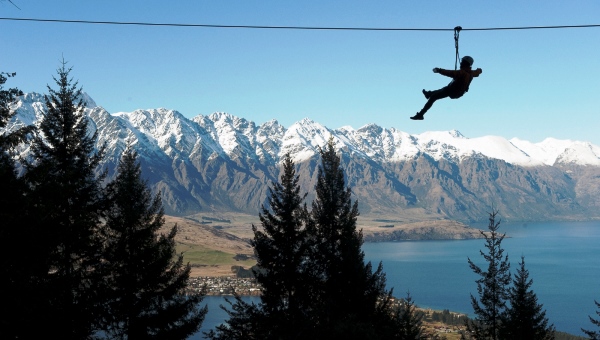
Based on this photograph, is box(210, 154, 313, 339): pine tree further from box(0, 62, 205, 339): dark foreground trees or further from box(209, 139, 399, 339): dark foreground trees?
box(0, 62, 205, 339): dark foreground trees

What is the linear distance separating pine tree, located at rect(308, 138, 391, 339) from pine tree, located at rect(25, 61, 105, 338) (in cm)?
982

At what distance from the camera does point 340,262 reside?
25.7 meters

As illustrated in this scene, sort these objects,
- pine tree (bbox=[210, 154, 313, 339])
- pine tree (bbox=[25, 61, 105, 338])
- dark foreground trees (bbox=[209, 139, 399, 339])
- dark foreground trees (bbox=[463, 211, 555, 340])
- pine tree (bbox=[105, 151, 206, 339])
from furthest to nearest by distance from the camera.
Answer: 1. dark foreground trees (bbox=[463, 211, 555, 340])
2. pine tree (bbox=[210, 154, 313, 339])
3. dark foreground trees (bbox=[209, 139, 399, 339])
4. pine tree (bbox=[105, 151, 206, 339])
5. pine tree (bbox=[25, 61, 105, 338])

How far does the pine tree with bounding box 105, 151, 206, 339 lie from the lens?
74.3ft

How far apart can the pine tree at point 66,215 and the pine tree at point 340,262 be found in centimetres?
982

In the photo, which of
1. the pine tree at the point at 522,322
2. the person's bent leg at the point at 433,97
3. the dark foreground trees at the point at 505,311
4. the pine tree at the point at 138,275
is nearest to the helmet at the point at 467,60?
Result: the person's bent leg at the point at 433,97

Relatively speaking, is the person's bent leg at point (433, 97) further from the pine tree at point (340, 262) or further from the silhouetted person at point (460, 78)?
the pine tree at point (340, 262)

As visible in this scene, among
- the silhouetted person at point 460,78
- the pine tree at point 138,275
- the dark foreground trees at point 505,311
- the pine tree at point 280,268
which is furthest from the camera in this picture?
the dark foreground trees at point 505,311

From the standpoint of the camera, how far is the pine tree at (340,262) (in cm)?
2522

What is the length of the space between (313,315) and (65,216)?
975 cm

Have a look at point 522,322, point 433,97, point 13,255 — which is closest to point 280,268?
point 13,255

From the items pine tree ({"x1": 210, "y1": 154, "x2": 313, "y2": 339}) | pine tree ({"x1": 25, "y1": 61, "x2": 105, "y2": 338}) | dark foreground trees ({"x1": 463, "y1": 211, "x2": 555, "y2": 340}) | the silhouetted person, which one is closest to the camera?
the silhouetted person

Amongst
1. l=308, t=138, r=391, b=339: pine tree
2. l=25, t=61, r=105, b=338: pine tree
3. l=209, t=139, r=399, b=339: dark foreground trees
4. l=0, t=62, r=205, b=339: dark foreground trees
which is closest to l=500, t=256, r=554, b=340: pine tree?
l=308, t=138, r=391, b=339: pine tree

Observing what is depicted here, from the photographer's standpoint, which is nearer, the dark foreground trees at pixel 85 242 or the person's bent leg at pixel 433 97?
the person's bent leg at pixel 433 97
